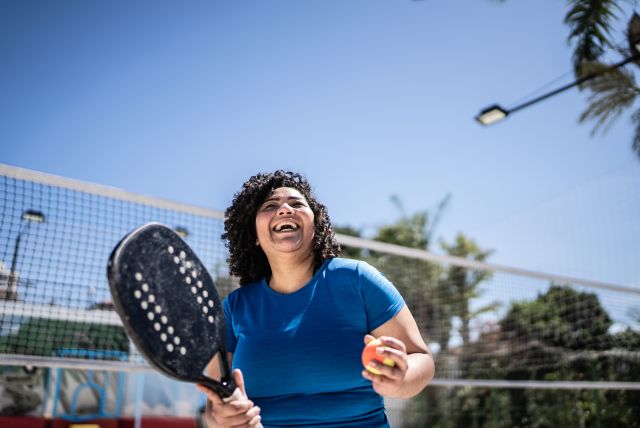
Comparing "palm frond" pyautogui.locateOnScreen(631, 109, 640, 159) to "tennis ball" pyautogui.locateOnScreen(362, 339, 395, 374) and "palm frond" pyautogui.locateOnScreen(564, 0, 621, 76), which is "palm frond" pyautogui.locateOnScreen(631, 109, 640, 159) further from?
"tennis ball" pyautogui.locateOnScreen(362, 339, 395, 374)

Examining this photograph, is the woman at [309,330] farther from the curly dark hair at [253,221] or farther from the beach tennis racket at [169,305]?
the beach tennis racket at [169,305]

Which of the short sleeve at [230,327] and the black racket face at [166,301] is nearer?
the black racket face at [166,301]

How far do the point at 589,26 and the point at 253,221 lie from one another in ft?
39.5

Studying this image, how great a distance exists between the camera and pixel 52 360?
389 cm

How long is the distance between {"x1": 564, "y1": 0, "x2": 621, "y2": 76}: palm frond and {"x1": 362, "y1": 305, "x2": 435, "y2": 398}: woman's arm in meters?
12.0

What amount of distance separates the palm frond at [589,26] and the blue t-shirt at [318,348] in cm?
1196

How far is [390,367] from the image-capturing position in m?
1.42

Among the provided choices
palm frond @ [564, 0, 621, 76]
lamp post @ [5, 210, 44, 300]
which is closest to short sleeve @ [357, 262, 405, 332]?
lamp post @ [5, 210, 44, 300]

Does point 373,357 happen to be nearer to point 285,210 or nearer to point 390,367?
point 390,367

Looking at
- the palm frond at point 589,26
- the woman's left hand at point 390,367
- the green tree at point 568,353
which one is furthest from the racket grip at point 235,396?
the palm frond at point 589,26

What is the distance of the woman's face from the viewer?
7.04 feet

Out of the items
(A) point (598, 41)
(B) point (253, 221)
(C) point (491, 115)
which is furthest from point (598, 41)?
(B) point (253, 221)

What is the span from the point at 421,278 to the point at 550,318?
7.75 ft

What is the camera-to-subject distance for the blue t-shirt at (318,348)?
6.10ft
